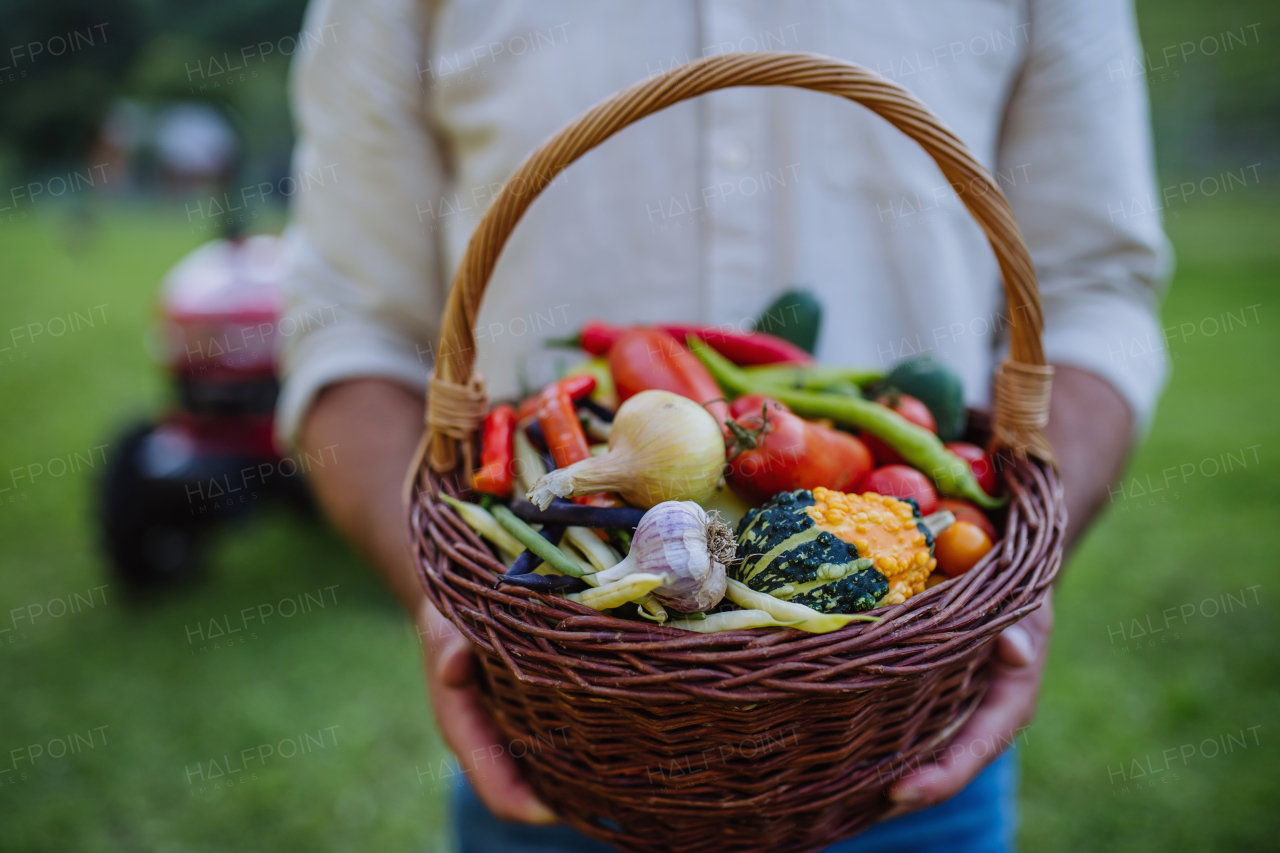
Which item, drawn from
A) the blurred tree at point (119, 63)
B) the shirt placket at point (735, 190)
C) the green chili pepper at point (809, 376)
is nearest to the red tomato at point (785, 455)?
the green chili pepper at point (809, 376)

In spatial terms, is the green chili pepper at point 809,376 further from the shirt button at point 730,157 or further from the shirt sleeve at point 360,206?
the shirt sleeve at point 360,206

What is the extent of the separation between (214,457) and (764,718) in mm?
3342

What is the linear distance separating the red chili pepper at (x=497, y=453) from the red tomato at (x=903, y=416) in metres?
0.55

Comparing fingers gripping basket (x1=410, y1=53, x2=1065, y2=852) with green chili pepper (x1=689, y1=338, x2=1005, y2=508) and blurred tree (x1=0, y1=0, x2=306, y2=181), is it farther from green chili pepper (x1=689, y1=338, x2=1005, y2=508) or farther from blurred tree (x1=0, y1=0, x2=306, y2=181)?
blurred tree (x1=0, y1=0, x2=306, y2=181)

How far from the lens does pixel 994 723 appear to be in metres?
1.18

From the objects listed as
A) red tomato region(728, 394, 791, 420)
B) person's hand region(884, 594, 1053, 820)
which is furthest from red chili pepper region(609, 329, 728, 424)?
person's hand region(884, 594, 1053, 820)

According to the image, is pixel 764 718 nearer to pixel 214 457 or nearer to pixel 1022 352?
pixel 1022 352

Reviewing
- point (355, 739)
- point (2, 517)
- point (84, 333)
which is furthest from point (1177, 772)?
point (84, 333)

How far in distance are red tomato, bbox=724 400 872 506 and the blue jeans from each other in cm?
67

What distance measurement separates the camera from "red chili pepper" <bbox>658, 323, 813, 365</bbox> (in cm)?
138

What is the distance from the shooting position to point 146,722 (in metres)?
3.19

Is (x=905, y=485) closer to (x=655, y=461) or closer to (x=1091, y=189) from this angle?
(x=655, y=461)

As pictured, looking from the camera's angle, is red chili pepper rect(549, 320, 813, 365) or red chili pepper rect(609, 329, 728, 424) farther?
red chili pepper rect(549, 320, 813, 365)

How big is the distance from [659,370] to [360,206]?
73 cm
